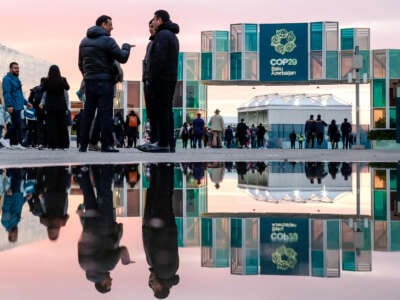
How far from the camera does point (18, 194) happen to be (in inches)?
230

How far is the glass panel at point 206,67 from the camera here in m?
60.5

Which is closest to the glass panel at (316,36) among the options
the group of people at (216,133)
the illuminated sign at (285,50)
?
the illuminated sign at (285,50)

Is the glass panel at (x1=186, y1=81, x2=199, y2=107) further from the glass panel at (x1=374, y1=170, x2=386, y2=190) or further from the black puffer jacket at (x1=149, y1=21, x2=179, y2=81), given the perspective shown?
the glass panel at (x1=374, y1=170, x2=386, y2=190)

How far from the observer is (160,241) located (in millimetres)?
3404

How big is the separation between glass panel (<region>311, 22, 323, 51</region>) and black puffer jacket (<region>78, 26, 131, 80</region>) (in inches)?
1776

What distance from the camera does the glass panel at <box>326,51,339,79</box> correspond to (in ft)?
194

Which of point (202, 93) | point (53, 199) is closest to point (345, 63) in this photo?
point (202, 93)

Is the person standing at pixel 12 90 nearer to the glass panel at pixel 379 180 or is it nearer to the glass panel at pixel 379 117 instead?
the glass panel at pixel 379 180

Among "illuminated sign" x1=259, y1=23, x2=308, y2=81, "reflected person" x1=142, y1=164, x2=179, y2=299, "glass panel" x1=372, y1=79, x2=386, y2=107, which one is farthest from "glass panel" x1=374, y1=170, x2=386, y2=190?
"glass panel" x1=372, y1=79, x2=386, y2=107

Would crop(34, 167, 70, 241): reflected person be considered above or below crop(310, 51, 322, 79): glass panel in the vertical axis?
below

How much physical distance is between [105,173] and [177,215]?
4.04m

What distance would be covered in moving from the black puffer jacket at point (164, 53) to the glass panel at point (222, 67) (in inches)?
1797

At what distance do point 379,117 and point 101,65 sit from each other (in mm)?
50543

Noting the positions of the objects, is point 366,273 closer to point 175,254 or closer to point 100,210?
point 175,254
